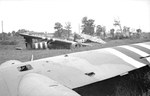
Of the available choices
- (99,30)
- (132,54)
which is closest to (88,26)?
(99,30)

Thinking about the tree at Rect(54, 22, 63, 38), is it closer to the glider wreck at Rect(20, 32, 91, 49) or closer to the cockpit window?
the glider wreck at Rect(20, 32, 91, 49)

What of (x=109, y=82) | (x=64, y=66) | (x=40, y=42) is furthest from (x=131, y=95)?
(x=40, y=42)

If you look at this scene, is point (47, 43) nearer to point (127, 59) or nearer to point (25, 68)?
point (127, 59)

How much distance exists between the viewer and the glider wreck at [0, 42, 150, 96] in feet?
7.76

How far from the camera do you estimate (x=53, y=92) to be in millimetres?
1683

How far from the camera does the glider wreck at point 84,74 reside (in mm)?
2364

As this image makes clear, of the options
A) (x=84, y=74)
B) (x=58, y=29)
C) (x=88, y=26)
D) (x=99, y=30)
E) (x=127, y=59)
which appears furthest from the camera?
(x=99, y=30)

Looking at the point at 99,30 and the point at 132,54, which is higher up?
the point at 99,30

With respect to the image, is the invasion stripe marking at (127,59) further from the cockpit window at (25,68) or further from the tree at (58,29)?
the tree at (58,29)

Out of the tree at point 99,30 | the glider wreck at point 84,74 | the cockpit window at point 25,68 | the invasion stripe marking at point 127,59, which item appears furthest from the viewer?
the tree at point 99,30

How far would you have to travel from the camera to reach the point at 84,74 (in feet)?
10.3

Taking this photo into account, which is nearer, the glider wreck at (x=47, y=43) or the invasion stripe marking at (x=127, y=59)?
the invasion stripe marking at (x=127, y=59)

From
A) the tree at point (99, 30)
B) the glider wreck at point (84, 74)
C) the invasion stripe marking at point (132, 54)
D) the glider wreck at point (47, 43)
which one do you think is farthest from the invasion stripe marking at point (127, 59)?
the tree at point (99, 30)

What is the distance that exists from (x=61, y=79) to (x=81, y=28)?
50.6 meters
